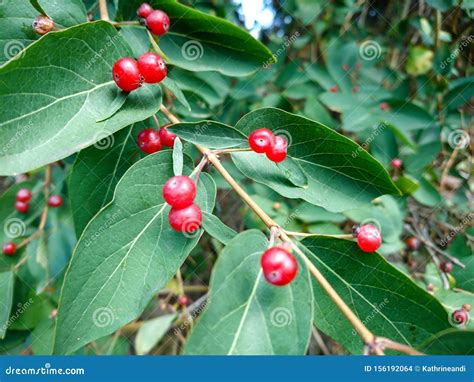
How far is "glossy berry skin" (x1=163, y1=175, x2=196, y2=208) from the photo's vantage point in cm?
107

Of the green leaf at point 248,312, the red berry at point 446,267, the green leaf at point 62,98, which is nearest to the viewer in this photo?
the green leaf at point 248,312

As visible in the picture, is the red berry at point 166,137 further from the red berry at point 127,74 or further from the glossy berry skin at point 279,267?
the glossy berry skin at point 279,267

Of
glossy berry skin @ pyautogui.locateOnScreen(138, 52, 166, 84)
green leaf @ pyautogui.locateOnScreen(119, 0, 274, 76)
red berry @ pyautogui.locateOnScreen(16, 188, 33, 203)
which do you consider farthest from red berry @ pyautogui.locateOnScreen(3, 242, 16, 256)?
glossy berry skin @ pyautogui.locateOnScreen(138, 52, 166, 84)

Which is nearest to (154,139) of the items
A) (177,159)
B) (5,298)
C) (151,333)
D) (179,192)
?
(177,159)

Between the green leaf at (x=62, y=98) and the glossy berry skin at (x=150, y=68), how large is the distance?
75 mm

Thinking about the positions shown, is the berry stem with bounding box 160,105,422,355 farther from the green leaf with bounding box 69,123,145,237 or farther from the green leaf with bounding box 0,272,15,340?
the green leaf with bounding box 0,272,15,340

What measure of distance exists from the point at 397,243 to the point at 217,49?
1313 millimetres

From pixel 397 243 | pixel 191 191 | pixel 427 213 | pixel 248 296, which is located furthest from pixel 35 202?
pixel 427 213

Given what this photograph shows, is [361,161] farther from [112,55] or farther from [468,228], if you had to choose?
[468,228]

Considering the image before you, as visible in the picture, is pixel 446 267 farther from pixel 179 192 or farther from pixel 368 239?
pixel 179 192

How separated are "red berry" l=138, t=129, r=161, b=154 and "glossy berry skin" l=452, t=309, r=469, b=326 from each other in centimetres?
113

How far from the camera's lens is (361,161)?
123 cm

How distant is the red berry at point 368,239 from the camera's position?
117 centimetres

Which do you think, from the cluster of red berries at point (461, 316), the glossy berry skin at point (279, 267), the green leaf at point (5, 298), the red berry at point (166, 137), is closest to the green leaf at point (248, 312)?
the glossy berry skin at point (279, 267)
